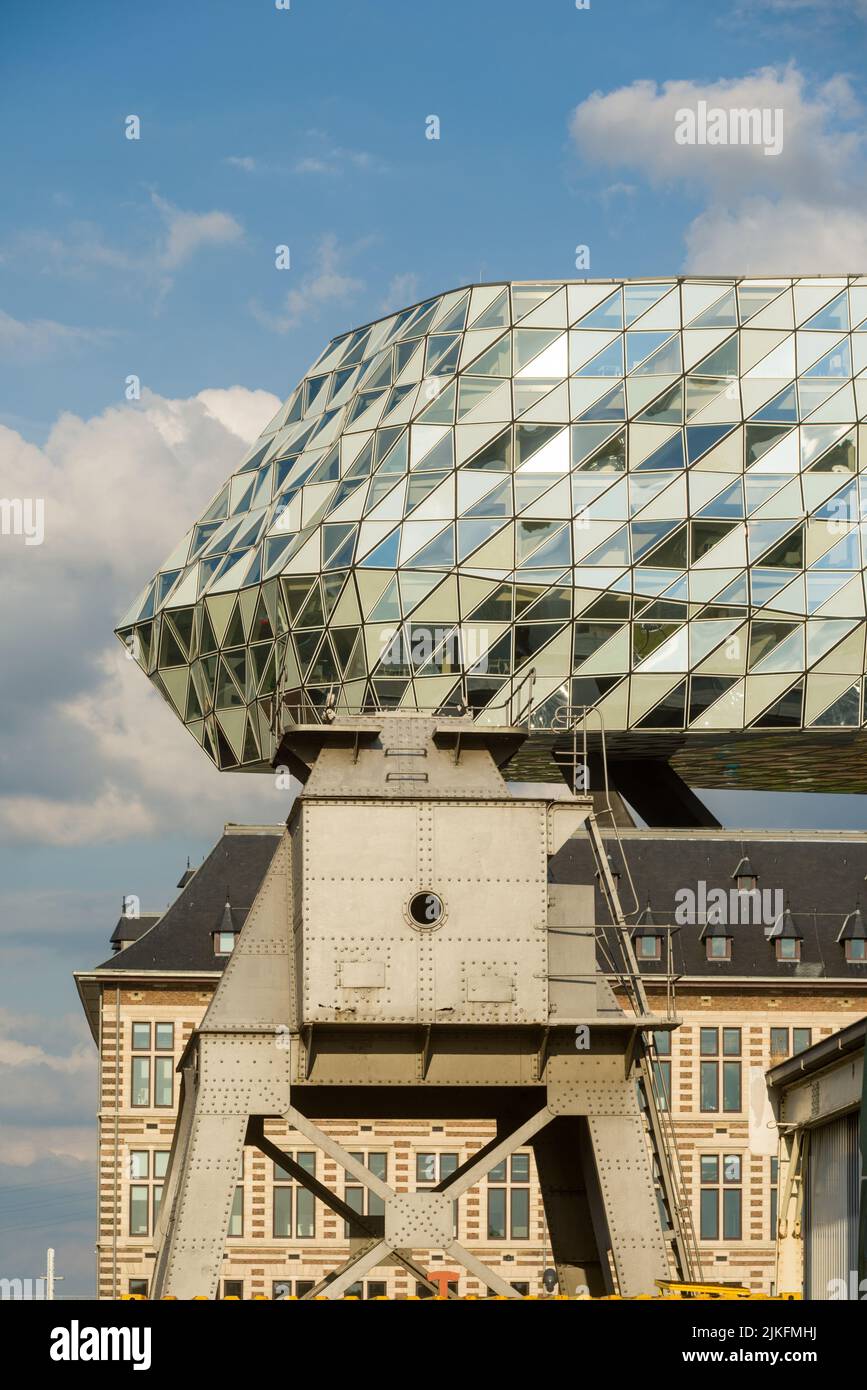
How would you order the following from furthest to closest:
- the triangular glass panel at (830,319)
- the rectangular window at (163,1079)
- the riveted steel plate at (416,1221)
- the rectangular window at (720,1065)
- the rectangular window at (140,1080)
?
the triangular glass panel at (830,319)
the rectangular window at (720,1065)
the rectangular window at (140,1080)
the rectangular window at (163,1079)
the riveted steel plate at (416,1221)

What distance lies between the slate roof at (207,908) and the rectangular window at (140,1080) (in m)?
2.80

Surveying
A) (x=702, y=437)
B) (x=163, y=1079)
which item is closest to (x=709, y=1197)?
(x=163, y=1079)

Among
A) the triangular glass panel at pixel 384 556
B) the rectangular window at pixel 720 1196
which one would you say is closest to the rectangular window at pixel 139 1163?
the rectangular window at pixel 720 1196

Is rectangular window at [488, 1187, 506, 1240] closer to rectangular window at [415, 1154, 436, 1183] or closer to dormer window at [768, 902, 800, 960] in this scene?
rectangular window at [415, 1154, 436, 1183]

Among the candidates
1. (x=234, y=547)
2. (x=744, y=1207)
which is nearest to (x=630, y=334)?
(x=234, y=547)

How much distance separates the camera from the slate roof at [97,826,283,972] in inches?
2670

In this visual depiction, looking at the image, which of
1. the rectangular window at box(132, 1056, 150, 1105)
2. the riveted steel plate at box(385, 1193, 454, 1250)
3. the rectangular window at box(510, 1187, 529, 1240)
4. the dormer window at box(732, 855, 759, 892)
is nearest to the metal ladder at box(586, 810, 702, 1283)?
the riveted steel plate at box(385, 1193, 454, 1250)

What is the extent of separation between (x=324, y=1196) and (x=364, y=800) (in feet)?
23.5

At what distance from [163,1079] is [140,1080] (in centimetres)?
74

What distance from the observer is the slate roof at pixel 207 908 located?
67812 millimetres

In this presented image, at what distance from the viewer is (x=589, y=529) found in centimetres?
6888

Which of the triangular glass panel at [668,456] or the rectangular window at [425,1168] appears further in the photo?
the triangular glass panel at [668,456]

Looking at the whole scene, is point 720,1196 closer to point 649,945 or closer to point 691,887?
point 649,945

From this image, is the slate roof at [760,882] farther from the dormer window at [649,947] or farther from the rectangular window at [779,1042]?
the rectangular window at [779,1042]
